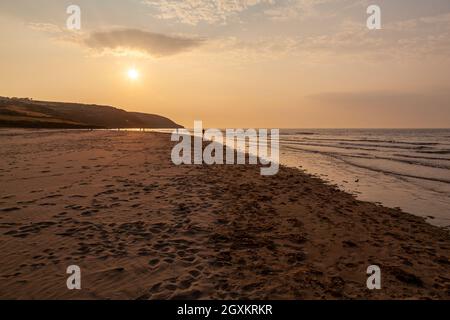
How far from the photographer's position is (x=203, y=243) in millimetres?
7898

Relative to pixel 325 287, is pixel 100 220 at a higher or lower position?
higher

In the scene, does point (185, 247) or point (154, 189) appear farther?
point (154, 189)

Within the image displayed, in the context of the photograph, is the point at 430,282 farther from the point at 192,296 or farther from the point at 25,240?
the point at 25,240

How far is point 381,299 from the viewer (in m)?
5.65

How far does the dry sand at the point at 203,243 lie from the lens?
5.82 meters

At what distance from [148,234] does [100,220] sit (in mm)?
1870

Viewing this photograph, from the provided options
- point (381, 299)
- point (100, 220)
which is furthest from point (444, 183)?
point (100, 220)

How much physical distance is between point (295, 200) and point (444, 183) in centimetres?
1297

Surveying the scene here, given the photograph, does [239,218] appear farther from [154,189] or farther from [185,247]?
[154,189]

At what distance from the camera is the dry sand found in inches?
229

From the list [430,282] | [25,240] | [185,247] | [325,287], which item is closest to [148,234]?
[185,247]

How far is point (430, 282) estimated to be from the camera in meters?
6.41
